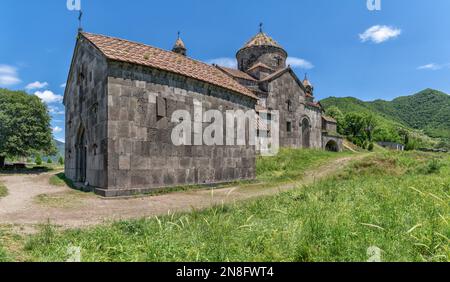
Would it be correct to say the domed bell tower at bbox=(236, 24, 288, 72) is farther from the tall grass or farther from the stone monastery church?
the stone monastery church

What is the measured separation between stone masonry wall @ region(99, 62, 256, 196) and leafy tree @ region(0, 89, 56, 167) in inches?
728

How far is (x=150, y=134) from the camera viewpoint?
1117 centimetres

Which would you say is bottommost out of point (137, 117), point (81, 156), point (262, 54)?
point (81, 156)

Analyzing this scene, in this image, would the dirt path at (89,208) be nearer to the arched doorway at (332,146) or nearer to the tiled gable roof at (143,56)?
the tiled gable roof at (143,56)

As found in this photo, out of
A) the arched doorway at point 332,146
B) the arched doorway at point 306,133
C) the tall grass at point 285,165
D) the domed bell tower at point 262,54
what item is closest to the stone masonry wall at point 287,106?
→ the arched doorway at point 306,133

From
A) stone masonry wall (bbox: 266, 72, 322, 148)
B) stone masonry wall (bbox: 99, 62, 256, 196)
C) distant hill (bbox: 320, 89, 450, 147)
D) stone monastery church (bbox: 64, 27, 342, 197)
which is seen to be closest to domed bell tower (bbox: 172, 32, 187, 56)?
stone masonry wall (bbox: 266, 72, 322, 148)

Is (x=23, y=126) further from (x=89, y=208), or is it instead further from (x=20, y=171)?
(x=89, y=208)

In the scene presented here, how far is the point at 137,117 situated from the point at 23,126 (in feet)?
62.6

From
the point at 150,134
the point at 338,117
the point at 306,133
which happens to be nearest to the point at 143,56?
the point at 150,134

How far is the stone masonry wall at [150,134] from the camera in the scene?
10.3 meters

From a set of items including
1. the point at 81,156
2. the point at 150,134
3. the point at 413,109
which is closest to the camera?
the point at 150,134

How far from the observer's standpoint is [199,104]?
1316cm
